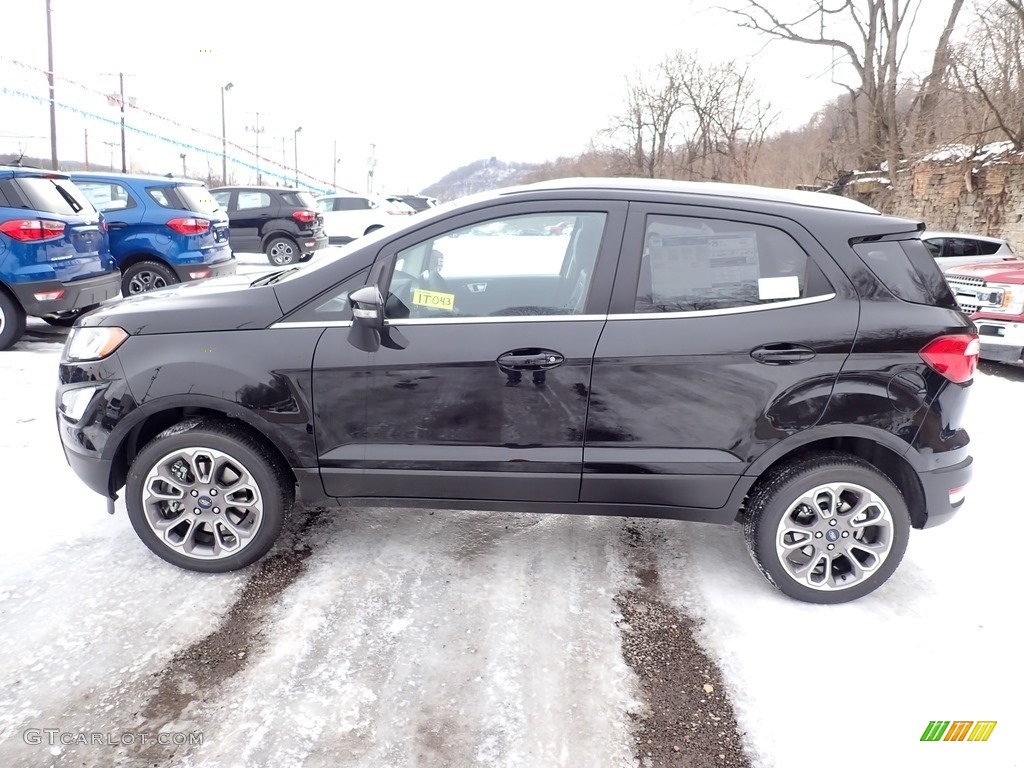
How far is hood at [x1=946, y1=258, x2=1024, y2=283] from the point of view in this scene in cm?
725

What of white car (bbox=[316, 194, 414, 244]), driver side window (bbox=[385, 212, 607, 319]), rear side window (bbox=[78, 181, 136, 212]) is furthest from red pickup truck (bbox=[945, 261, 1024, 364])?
white car (bbox=[316, 194, 414, 244])

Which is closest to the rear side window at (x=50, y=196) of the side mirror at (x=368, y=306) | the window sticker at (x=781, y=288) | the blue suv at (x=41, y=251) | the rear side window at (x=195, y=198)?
the blue suv at (x=41, y=251)

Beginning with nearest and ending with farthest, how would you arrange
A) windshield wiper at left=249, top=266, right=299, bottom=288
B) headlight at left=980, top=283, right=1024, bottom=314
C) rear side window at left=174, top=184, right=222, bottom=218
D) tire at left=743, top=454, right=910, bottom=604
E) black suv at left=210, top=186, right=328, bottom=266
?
tire at left=743, top=454, right=910, bottom=604, windshield wiper at left=249, top=266, right=299, bottom=288, headlight at left=980, top=283, right=1024, bottom=314, rear side window at left=174, top=184, right=222, bottom=218, black suv at left=210, top=186, right=328, bottom=266

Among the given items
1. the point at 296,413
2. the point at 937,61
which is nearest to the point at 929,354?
the point at 296,413

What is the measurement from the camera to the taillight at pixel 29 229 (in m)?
6.60

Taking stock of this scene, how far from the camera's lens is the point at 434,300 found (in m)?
3.06

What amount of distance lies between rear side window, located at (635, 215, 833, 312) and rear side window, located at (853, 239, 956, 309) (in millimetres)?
241

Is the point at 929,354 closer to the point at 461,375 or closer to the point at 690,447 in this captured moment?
the point at 690,447

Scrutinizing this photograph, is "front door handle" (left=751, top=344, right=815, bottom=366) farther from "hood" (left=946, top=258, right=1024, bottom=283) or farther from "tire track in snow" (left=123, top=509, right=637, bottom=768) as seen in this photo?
"hood" (left=946, top=258, right=1024, bottom=283)

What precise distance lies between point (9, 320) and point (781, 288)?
7.39 m

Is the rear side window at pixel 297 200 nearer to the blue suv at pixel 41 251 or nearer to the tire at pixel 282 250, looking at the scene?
the tire at pixel 282 250

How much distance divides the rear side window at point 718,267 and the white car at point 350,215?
17525 mm

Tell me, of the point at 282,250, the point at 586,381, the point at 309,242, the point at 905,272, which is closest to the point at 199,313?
the point at 586,381

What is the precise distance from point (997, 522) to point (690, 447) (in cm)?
231
